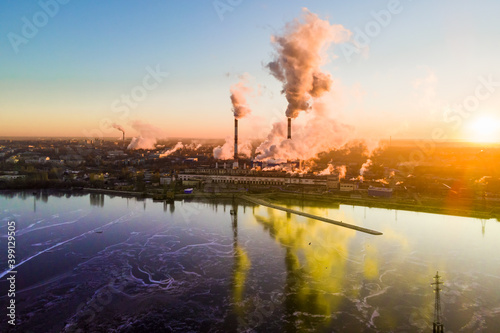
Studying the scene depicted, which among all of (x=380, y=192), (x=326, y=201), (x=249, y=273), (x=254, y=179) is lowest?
(x=249, y=273)

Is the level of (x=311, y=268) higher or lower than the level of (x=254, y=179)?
lower

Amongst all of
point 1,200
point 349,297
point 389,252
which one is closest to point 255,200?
point 389,252

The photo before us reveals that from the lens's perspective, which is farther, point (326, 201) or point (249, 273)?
point (326, 201)

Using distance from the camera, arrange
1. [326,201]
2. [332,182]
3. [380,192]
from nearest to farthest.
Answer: [326,201], [380,192], [332,182]

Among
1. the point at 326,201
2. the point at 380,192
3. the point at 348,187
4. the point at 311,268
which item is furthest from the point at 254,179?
the point at 311,268

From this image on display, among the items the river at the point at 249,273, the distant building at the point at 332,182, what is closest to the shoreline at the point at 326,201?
the river at the point at 249,273

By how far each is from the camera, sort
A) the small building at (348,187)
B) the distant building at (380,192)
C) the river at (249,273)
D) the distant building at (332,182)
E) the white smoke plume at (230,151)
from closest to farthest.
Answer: the river at (249,273), the distant building at (380,192), the small building at (348,187), the distant building at (332,182), the white smoke plume at (230,151)

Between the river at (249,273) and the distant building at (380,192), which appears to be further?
the distant building at (380,192)

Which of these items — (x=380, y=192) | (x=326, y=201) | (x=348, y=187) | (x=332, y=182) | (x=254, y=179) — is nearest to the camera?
(x=326, y=201)

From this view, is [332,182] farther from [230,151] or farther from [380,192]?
[230,151]

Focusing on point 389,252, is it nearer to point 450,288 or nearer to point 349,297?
point 450,288

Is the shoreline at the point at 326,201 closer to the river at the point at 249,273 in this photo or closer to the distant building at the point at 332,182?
the river at the point at 249,273

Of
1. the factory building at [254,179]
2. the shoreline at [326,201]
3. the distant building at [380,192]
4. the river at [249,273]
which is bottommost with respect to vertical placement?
the river at [249,273]
